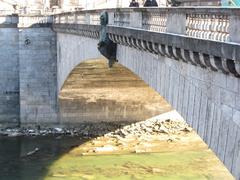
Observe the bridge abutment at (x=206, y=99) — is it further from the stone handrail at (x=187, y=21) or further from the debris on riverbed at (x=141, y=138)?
the debris on riverbed at (x=141, y=138)

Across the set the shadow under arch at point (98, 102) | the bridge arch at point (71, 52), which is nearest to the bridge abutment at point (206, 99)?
the bridge arch at point (71, 52)

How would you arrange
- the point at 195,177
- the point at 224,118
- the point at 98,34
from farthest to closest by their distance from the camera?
1. the point at 195,177
2. the point at 98,34
3. the point at 224,118

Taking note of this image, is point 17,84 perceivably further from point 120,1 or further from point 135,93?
point 120,1

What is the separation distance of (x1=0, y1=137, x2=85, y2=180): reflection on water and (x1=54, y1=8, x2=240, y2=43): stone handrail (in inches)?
323

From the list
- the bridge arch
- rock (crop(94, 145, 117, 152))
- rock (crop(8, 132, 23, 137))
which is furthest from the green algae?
rock (crop(8, 132, 23, 137))

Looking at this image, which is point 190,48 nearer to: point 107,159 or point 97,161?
point 97,161

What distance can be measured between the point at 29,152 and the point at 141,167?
5.65 meters

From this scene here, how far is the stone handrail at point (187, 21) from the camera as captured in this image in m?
7.62

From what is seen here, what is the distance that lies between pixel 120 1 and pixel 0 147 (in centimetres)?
1696

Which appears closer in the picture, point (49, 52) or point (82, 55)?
point (82, 55)

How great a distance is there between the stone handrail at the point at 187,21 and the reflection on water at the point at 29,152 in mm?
8202

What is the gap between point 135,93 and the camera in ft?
93.9

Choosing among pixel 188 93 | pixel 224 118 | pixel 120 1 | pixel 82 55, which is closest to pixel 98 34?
pixel 82 55

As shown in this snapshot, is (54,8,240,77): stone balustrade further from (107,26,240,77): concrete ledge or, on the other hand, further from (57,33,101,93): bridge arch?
(57,33,101,93): bridge arch
